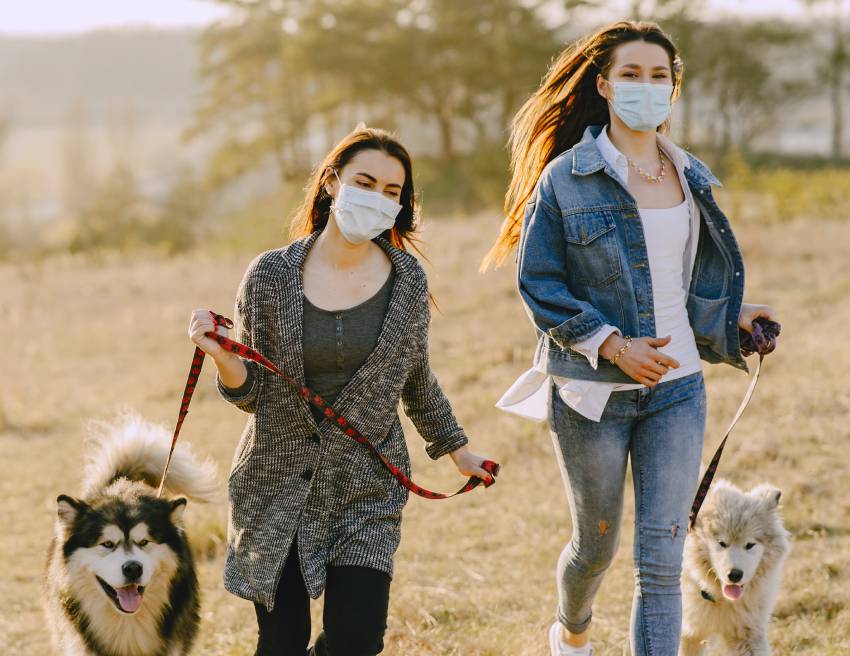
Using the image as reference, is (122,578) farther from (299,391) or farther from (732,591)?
(732,591)

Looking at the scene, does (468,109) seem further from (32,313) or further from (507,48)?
(32,313)

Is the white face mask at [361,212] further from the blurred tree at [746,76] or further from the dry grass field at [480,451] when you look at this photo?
the blurred tree at [746,76]

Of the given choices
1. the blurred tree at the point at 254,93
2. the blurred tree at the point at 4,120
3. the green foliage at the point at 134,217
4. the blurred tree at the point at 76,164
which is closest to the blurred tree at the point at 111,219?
the green foliage at the point at 134,217

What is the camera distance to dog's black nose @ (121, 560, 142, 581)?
3.16 metres

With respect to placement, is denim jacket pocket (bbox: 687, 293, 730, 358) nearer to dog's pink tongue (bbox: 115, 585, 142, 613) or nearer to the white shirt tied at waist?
the white shirt tied at waist

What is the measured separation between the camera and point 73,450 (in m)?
7.73

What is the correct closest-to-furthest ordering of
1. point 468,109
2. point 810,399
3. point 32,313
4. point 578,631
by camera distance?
point 578,631, point 810,399, point 32,313, point 468,109

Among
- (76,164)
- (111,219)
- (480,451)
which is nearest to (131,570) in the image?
(480,451)

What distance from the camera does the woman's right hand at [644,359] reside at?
2707 mm

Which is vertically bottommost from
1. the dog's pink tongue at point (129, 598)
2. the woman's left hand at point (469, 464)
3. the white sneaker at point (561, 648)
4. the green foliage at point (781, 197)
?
the white sneaker at point (561, 648)

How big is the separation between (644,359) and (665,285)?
13.1 inches

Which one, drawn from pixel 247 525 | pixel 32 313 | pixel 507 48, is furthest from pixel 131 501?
pixel 507 48

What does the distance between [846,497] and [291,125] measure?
31.9 metres

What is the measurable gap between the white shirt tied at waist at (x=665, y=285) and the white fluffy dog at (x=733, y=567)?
0.93 m
